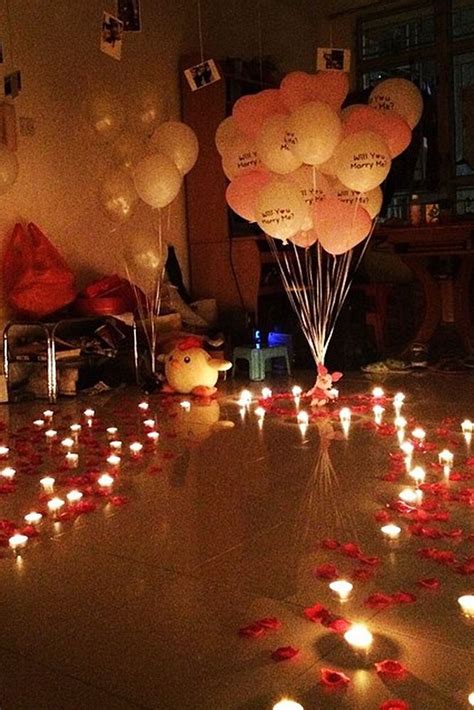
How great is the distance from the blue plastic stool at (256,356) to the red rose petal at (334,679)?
12.9 ft

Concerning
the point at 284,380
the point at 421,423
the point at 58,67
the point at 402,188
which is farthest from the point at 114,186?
the point at 402,188

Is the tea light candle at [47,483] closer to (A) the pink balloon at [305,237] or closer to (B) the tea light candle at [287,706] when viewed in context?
(B) the tea light candle at [287,706]

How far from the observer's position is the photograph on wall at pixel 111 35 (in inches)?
188

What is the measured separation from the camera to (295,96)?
13.8ft

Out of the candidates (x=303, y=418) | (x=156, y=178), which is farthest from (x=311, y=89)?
(x=303, y=418)

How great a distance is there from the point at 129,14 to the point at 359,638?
408 cm

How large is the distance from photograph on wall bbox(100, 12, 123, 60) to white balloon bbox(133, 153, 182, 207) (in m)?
0.62

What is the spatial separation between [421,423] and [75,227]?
3.13 metres

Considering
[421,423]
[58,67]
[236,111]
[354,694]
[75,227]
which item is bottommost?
[354,694]

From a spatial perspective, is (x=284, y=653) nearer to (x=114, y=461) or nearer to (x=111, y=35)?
(x=114, y=461)

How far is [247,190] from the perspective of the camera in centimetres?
457

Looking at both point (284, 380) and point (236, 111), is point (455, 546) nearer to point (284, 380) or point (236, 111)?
point (236, 111)

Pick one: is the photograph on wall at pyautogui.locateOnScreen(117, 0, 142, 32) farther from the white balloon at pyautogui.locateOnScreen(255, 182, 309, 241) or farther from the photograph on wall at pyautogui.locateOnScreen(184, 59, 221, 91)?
the white balloon at pyautogui.locateOnScreen(255, 182, 309, 241)

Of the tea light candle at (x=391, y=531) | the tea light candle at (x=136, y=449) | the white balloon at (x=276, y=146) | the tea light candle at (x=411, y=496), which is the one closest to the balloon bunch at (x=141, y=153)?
the white balloon at (x=276, y=146)
